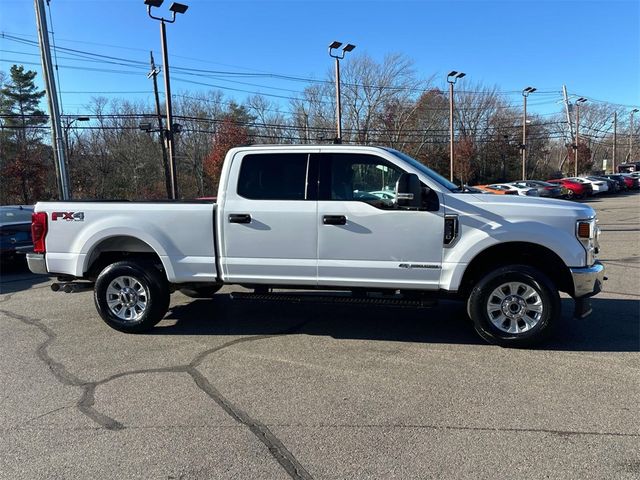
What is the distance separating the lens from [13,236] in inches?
409

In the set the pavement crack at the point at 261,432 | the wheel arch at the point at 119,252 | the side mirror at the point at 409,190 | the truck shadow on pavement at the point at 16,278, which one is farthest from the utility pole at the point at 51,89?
the side mirror at the point at 409,190

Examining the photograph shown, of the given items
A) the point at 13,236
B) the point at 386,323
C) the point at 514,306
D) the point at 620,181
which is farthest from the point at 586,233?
the point at 620,181

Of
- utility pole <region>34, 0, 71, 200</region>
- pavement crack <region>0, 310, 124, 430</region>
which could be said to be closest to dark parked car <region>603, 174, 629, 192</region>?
utility pole <region>34, 0, 71, 200</region>

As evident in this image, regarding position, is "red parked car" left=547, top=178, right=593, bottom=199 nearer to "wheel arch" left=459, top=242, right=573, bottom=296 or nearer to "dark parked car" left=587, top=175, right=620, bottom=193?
"dark parked car" left=587, top=175, right=620, bottom=193

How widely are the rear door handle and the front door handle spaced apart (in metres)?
0.86

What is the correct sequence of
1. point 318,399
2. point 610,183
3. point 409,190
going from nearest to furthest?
point 318,399 < point 409,190 < point 610,183

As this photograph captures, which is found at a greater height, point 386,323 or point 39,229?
point 39,229

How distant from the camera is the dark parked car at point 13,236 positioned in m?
10.3

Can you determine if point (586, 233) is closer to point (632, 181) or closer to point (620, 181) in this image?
point (620, 181)

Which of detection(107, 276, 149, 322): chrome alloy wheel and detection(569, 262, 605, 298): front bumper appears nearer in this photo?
detection(569, 262, 605, 298): front bumper

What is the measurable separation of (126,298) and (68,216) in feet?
3.93

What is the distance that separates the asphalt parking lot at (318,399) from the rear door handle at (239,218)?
134cm

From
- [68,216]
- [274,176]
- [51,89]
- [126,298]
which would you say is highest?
[51,89]

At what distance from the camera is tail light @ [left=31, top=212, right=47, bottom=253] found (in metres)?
5.87
